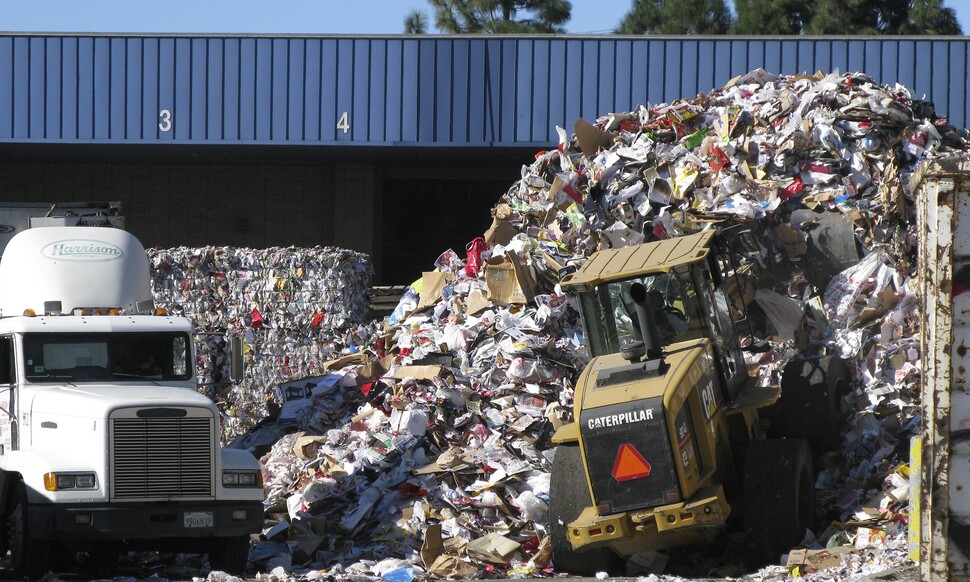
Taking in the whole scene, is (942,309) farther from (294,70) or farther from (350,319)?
(294,70)

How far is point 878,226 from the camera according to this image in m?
11.6

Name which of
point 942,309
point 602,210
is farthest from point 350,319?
point 942,309

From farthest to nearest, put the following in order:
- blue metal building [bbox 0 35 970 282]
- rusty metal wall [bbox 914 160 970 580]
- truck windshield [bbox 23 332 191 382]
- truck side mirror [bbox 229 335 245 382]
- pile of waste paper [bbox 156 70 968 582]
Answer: blue metal building [bbox 0 35 970 282] → truck side mirror [bbox 229 335 245 382] → pile of waste paper [bbox 156 70 968 582] → truck windshield [bbox 23 332 191 382] → rusty metal wall [bbox 914 160 970 580]

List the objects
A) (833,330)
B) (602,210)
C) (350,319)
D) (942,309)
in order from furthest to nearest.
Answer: (350,319), (602,210), (833,330), (942,309)

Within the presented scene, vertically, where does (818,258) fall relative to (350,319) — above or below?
above

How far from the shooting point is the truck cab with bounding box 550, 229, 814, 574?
313 inches

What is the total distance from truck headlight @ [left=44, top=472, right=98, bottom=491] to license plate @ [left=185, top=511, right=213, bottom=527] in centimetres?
71

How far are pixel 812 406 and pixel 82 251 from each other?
6292mm

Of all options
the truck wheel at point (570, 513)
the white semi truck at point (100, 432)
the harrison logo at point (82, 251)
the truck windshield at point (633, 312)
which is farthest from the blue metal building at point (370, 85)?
the truck wheel at point (570, 513)

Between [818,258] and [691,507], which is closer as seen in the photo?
[691,507]

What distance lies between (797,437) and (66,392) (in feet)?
19.0

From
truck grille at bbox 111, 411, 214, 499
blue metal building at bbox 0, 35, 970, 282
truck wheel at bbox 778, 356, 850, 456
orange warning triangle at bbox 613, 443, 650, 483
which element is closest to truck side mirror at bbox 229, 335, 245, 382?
truck grille at bbox 111, 411, 214, 499

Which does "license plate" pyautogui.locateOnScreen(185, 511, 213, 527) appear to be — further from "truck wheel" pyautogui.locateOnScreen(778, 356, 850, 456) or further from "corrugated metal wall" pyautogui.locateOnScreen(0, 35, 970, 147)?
"corrugated metal wall" pyautogui.locateOnScreen(0, 35, 970, 147)

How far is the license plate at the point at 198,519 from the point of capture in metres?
9.02
